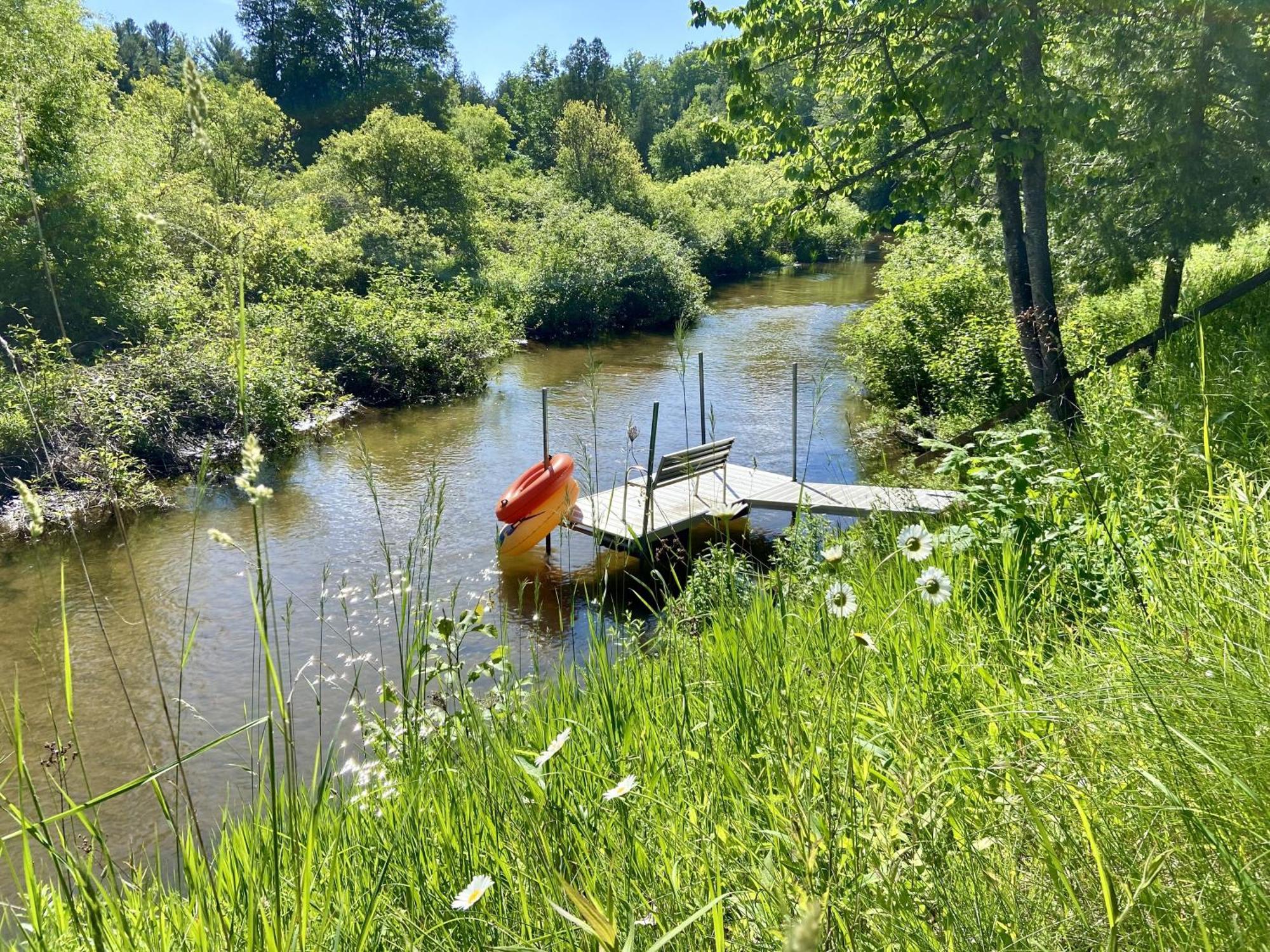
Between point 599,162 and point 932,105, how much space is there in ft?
92.1

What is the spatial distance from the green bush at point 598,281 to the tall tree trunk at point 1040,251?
13838mm

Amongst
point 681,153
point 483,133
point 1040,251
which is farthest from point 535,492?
point 681,153

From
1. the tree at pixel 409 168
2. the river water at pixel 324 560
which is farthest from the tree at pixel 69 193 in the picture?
the tree at pixel 409 168

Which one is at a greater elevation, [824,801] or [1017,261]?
[1017,261]

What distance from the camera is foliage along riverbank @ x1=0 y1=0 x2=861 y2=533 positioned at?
33.0 ft

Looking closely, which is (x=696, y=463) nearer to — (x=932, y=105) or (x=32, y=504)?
(x=932, y=105)

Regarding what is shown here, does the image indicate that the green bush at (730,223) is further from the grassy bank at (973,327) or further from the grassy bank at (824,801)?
the grassy bank at (824,801)

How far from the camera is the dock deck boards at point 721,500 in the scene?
7250 mm

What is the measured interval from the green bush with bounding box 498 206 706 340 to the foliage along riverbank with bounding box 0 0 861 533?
0.07m

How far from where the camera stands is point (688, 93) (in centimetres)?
8756

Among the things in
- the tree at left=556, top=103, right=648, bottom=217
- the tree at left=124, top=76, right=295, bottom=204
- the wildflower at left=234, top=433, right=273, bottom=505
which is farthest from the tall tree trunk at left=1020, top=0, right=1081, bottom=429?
the tree at left=556, top=103, right=648, bottom=217

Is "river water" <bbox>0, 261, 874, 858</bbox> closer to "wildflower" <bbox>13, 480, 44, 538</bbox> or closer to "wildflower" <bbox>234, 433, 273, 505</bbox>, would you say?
"wildflower" <bbox>13, 480, 44, 538</bbox>

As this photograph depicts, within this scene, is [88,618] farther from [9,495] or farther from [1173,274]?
[1173,274]

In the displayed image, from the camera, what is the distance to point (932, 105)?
7.57 meters
